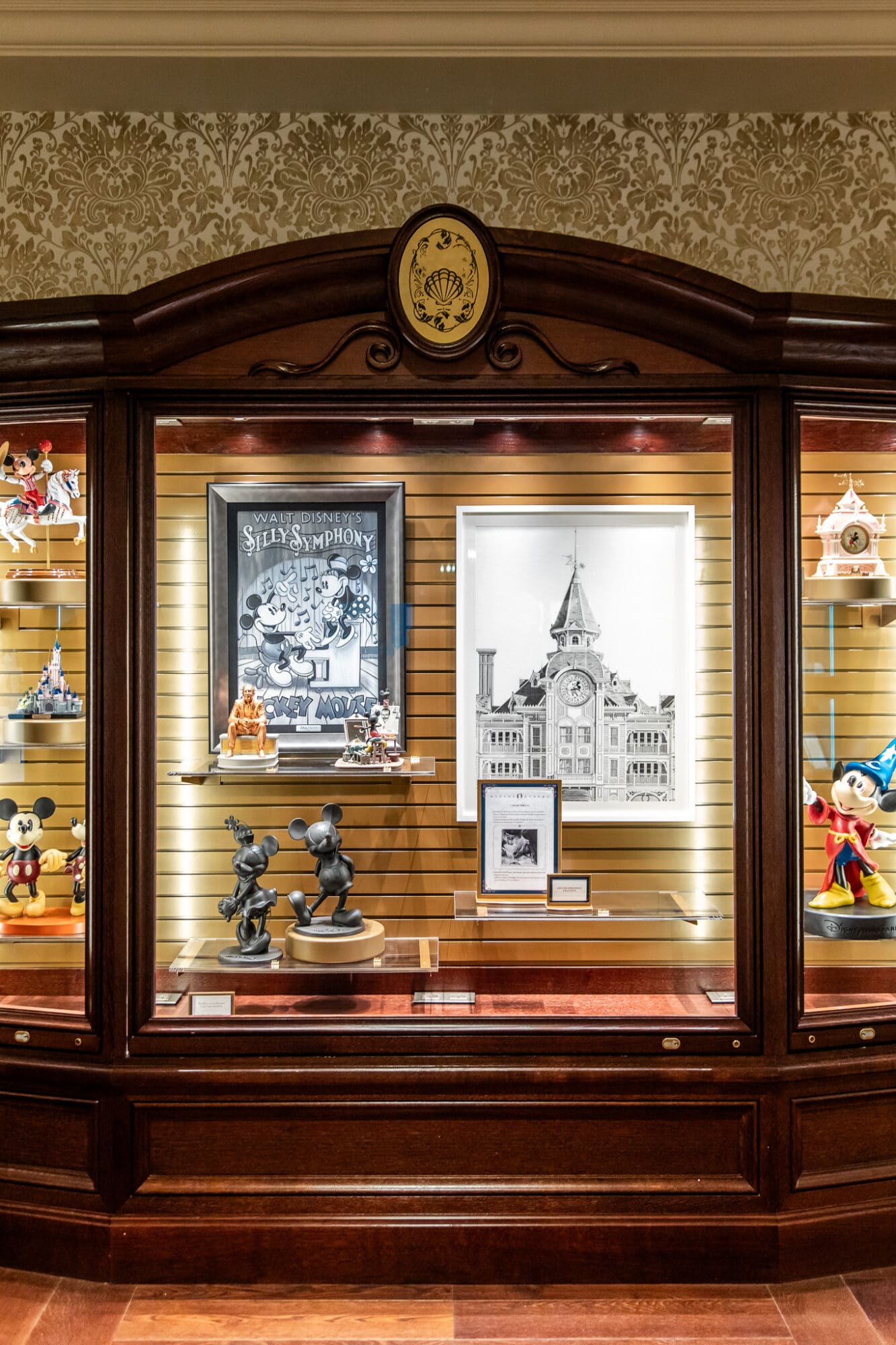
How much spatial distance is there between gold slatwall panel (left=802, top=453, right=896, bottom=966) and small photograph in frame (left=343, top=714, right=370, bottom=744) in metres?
1.04

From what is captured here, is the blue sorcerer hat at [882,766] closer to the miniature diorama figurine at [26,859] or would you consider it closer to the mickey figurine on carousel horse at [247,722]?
the mickey figurine on carousel horse at [247,722]

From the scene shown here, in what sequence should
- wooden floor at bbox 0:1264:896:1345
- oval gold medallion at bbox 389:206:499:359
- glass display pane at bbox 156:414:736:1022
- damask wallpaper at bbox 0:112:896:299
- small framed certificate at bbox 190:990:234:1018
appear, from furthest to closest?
damask wallpaper at bbox 0:112:896:299 < glass display pane at bbox 156:414:736:1022 < small framed certificate at bbox 190:990:234:1018 < oval gold medallion at bbox 389:206:499:359 < wooden floor at bbox 0:1264:896:1345

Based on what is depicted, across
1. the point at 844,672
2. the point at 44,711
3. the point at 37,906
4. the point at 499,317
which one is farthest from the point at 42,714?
the point at 844,672

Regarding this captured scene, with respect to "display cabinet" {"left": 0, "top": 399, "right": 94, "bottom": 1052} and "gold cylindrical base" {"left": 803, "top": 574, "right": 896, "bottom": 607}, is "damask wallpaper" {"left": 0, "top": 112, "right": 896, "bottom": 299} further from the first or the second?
"gold cylindrical base" {"left": 803, "top": 574, "right": 896, "bottom": 607}

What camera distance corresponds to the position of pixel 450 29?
2256mm

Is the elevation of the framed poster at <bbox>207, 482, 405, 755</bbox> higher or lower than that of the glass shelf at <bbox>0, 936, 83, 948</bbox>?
higher

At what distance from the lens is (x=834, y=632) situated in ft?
7.09

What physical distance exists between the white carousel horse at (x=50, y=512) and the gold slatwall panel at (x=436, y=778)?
0.72 feet

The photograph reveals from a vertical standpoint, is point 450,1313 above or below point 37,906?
below

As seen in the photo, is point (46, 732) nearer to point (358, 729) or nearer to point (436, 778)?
point (358, 729)

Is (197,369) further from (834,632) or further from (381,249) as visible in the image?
(834,632)

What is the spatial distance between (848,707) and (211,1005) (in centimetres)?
166

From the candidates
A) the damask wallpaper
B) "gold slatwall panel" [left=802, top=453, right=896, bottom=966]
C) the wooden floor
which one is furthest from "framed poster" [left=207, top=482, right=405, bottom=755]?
the wooden floor

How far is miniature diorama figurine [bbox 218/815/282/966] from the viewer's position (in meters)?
2.21
